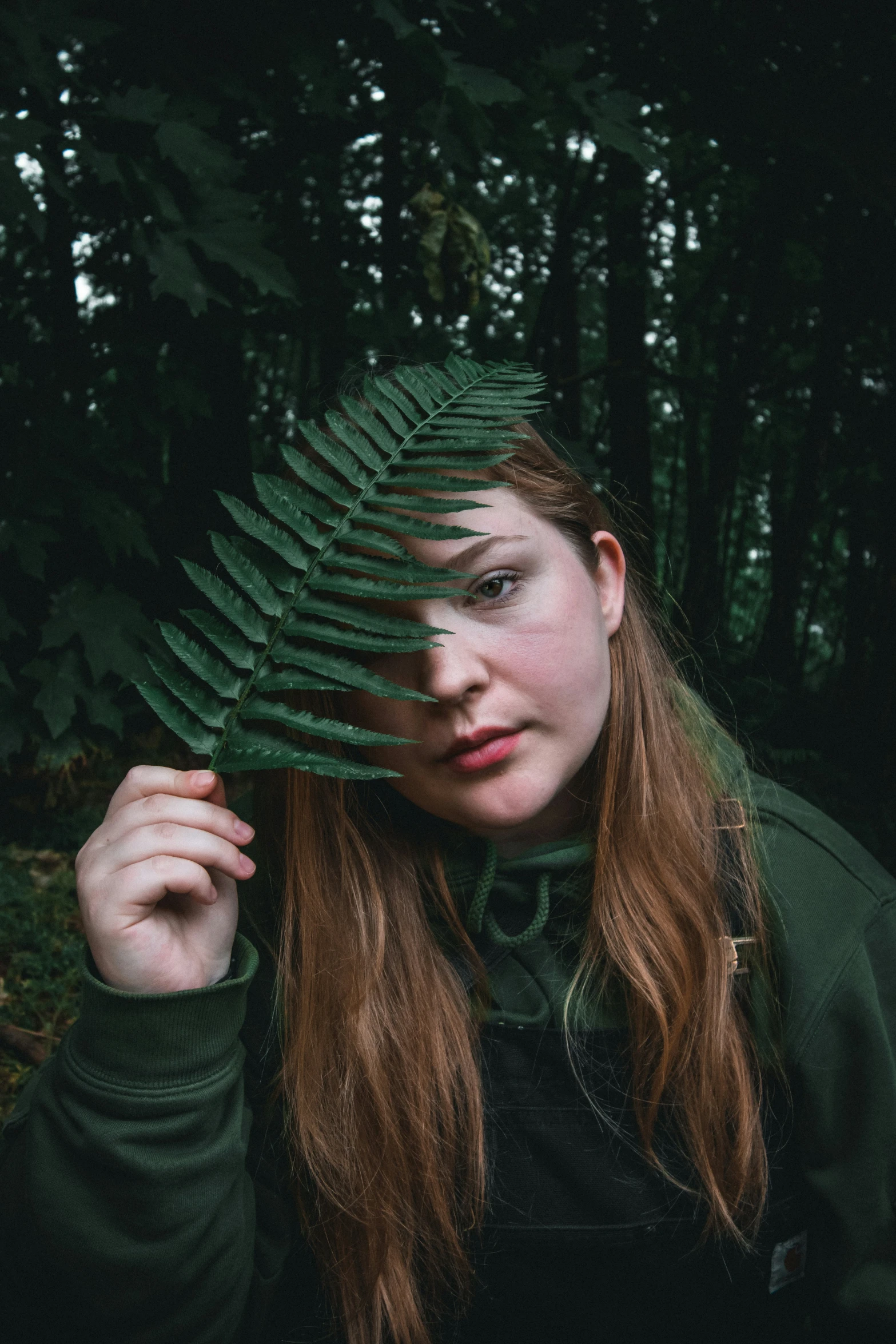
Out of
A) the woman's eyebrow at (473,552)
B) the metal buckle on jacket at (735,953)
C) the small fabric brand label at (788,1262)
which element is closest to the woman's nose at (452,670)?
the woman's eyebrow at (473,552)

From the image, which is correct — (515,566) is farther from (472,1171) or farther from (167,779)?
(472,1171)

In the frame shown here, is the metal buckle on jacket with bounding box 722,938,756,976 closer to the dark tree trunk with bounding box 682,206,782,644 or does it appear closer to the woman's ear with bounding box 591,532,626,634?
the woman's ear with bounding box 591,532,626,634

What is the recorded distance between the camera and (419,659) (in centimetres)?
132

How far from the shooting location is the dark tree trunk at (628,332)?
6.09 metres

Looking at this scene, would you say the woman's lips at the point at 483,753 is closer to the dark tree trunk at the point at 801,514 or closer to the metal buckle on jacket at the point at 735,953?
the metal buckle on jacket at the point at 735,953

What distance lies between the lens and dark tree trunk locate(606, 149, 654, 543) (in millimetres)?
6090

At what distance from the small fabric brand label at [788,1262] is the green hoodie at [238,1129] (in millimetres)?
32

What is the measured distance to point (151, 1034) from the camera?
3.85 ft

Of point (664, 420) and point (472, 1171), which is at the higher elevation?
point (664, 420)

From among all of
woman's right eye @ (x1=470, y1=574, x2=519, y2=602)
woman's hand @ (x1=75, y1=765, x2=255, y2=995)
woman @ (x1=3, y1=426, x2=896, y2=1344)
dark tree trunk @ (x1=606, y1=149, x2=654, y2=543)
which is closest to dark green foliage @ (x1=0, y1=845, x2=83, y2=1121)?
woman @ (x1=3, y1=426, x2=896, y2=1344)

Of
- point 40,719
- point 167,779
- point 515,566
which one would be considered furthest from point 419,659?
point 40,719

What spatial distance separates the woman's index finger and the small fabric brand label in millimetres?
1299

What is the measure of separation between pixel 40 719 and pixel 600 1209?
8.37ft

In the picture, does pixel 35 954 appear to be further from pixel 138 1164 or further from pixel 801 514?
pixel 801 514
